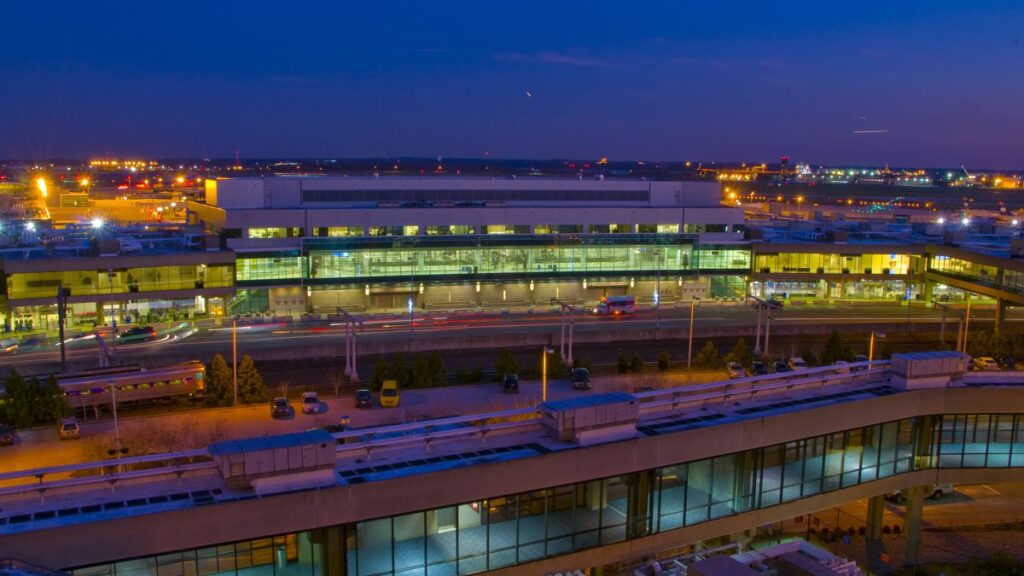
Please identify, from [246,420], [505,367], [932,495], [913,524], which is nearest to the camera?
[913,524]

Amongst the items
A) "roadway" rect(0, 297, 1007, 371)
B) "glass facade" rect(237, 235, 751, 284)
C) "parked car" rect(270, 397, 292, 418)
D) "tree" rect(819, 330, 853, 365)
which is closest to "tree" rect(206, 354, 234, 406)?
"parked car" rect(270, 397, 292, 418)

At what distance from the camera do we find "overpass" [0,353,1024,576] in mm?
9961

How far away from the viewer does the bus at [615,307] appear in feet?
145

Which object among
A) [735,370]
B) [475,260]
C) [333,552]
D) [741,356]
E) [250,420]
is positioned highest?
[475,260]

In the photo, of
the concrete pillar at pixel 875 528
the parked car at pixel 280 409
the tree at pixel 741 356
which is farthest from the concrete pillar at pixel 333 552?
the tree at pixel 741 356

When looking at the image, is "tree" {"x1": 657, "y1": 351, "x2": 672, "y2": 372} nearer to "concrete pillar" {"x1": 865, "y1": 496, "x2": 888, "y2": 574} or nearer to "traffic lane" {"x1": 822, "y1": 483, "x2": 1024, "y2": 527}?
"traffic lane" {"x1": 822, "y1": 483, "x2": 1024, "y2": 527}

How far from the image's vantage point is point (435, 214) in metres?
51.0

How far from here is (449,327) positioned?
134 feet

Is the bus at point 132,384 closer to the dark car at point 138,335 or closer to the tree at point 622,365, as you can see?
the dark car at point 138,335

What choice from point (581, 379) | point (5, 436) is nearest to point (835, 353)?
point (581, 379)

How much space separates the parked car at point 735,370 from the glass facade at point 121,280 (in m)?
26.7

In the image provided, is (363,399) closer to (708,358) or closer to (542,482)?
(708,358)

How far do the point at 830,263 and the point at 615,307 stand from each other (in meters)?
17.9

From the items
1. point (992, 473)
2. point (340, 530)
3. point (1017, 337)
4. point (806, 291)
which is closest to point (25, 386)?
point (340, 530)
